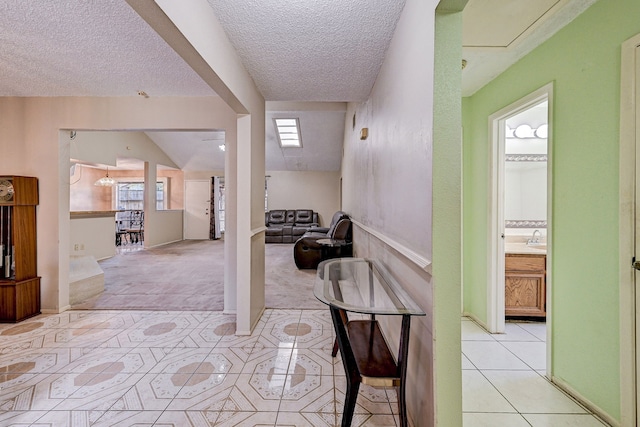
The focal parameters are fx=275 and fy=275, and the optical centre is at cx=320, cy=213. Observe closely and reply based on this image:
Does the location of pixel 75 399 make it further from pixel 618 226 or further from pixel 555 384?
pixel 618 226

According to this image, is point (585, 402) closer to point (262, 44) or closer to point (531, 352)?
point (531, 352)

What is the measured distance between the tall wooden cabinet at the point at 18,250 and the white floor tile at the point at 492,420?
3.91 m

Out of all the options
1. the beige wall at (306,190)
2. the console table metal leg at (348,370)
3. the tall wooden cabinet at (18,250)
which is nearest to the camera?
the console table metal leg at (348,370)

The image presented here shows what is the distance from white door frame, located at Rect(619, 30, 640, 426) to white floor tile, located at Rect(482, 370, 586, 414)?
0.87 ft

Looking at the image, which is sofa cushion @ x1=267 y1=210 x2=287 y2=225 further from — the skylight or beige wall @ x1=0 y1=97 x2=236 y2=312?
beige wall @ x1=0 y1=97 x2=236 y2=312

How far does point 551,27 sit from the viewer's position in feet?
5.59

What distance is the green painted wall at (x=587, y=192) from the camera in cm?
144

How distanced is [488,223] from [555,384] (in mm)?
1243

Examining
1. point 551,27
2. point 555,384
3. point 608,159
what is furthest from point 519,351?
point 551,27

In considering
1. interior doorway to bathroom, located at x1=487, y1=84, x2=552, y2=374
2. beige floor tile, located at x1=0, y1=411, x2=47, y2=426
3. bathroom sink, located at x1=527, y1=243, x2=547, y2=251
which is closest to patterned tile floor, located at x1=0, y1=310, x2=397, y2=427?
beige floor tile, located at x1=0, y1=411, x2=47, y2=426

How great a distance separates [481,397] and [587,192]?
4.45 feet

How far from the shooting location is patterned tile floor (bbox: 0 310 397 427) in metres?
1.50

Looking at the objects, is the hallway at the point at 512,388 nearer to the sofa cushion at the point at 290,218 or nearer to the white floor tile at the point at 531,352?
the white floor tile at the point at 531,352

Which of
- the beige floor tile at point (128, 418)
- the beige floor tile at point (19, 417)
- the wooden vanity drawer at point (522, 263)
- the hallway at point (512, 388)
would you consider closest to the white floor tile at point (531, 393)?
the hallway at point (512, 388)
